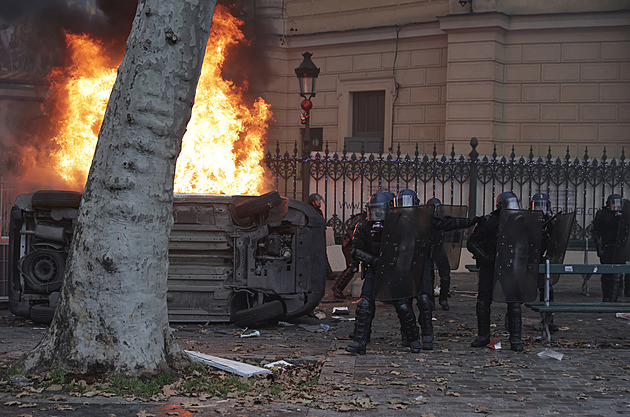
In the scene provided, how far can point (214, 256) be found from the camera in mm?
11047

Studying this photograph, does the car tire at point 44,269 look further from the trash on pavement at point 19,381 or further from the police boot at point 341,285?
the police boot at point 341,285

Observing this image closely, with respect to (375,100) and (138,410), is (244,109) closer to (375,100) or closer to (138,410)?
(375,100)

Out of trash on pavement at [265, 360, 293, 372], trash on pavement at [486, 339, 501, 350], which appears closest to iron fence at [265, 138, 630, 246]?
trash on pavement at [486, 339, 501, 350]

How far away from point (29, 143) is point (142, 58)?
10988 millimetres

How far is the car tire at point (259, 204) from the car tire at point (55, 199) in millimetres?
2012

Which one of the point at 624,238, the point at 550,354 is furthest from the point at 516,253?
the point at 624,238

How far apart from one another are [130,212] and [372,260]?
2998 millimetres

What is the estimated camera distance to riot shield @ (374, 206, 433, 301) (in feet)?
30.2

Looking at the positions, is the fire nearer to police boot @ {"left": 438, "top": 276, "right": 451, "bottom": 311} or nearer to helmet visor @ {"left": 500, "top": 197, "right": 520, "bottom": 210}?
police boot @ {"left": 438, "top": 276, "right": 451, "bottom": 311}

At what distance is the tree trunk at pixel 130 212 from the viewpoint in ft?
23.6

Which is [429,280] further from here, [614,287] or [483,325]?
[614,287]

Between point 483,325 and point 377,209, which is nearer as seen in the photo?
point 377,209

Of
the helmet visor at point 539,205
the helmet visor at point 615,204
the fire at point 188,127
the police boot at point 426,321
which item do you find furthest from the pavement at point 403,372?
the fire at point 188,127

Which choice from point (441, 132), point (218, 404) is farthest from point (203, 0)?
point (441, 132)
